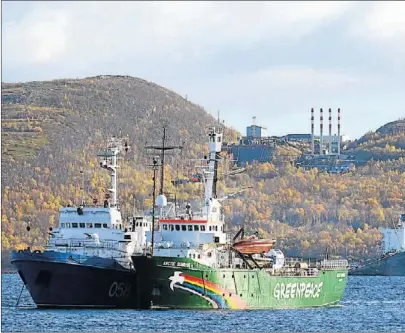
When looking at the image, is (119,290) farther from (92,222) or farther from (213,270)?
(213,270)

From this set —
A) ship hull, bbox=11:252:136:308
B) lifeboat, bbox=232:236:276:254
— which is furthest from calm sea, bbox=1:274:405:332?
lifeboat, bbox=232:236:276:254

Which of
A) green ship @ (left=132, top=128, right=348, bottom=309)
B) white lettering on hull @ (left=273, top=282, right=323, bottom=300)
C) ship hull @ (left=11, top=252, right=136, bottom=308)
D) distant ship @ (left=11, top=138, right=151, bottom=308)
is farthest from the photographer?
white lettering on hull @ (left=273, top=282, right=323, bottom=300)

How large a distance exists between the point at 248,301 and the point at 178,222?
266 inches

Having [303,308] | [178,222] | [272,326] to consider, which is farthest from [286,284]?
[272,326]

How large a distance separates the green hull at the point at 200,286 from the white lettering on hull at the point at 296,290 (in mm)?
67

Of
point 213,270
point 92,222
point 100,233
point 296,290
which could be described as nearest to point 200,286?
point 213,270

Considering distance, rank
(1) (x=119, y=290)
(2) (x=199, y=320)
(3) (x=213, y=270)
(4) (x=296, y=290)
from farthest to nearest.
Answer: (4) (x=296, y=290) < (1) (x=119, y=290) < (3) (x=213, y=270) < (2) (x=199, y=320)

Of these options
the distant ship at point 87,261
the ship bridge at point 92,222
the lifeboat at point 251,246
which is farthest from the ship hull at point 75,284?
the lifeboat at point 251,246

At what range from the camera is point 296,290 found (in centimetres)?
9881

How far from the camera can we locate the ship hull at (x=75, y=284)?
293 ft

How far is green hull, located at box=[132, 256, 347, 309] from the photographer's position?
284ft

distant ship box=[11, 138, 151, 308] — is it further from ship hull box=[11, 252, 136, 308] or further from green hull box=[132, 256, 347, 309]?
green hull box=[132, 256, 347, 309]

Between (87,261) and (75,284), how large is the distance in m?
1.63

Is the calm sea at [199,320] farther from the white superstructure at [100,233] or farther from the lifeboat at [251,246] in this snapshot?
the white superstructure at [100,233]
